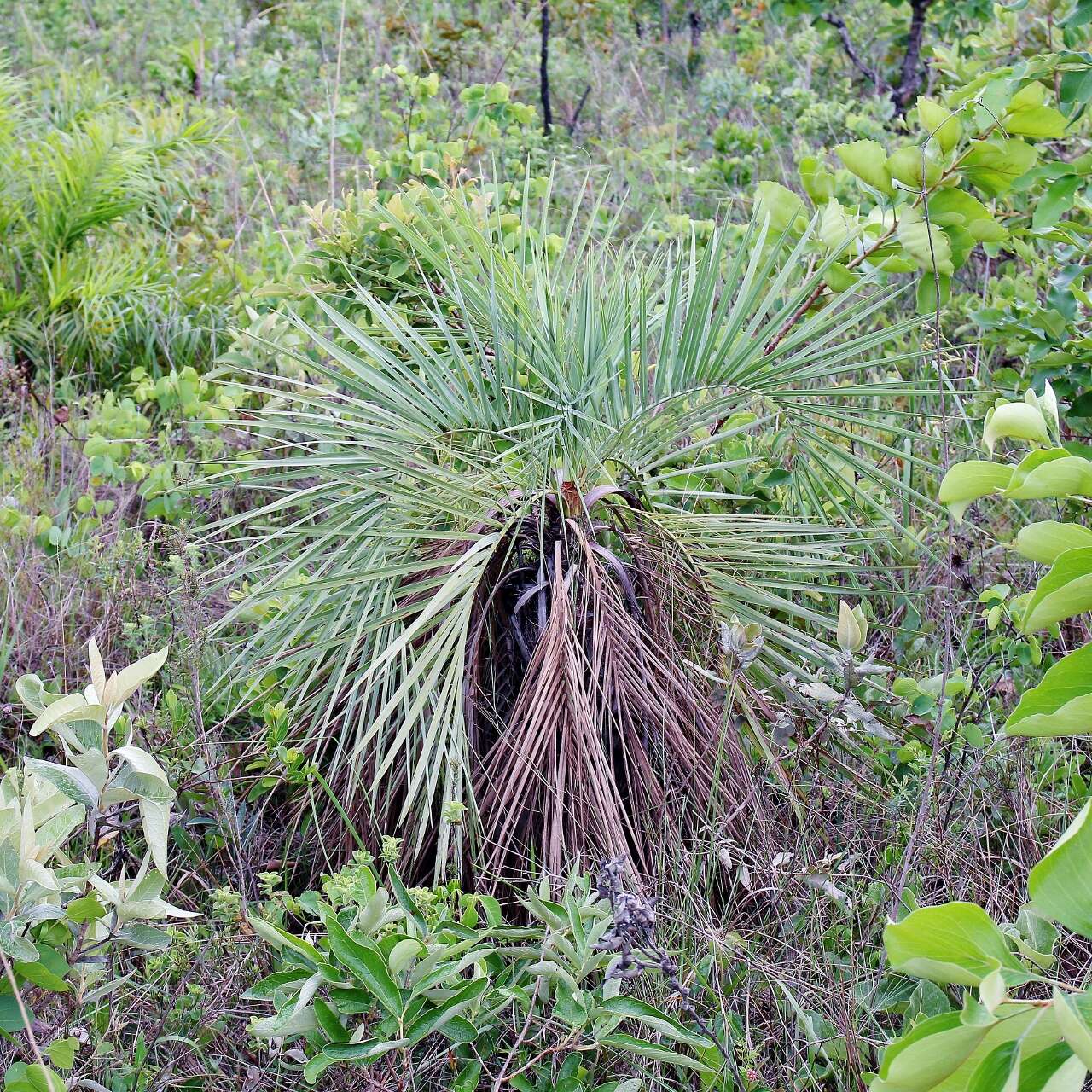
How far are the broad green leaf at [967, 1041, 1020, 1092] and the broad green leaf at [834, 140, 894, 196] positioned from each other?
5.46 ft

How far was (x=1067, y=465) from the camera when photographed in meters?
0.87

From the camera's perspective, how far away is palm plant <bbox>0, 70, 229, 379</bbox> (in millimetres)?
3594

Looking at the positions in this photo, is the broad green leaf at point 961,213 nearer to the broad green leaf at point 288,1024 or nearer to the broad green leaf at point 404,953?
the broad green leaf at point 404,953

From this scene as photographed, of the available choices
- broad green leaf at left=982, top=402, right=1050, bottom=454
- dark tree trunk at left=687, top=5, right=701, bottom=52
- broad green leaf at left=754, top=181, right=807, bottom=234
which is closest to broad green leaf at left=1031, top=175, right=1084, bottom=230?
broad green leaf at left=754, top=181, right=807, bottom=234

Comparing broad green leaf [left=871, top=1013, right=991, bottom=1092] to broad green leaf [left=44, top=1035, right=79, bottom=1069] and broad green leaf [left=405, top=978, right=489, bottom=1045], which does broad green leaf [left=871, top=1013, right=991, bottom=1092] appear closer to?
broad green leaf [left=405, top=978, right=489, bottom=1045]

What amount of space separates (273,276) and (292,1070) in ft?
8.40

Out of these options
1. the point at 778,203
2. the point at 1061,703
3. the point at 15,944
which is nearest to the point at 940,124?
the point at 778,203

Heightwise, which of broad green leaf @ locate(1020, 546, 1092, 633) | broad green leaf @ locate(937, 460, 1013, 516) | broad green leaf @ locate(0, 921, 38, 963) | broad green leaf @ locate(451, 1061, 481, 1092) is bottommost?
broad green leaf @ locate(451, 1061, 481, 1092)

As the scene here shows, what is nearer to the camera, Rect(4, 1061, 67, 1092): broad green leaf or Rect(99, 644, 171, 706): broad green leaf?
Rect(4, 1061, 67, 1092): broad green leaf

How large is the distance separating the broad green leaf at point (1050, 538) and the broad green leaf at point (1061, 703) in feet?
0.26

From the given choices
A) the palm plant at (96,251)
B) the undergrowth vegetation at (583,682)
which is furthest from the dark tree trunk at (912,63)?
the palm plant at (96,251)

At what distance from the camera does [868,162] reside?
2057 millimetres

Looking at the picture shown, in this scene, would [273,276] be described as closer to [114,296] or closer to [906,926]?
[114,296]

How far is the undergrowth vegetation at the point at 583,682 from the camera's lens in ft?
4.39
